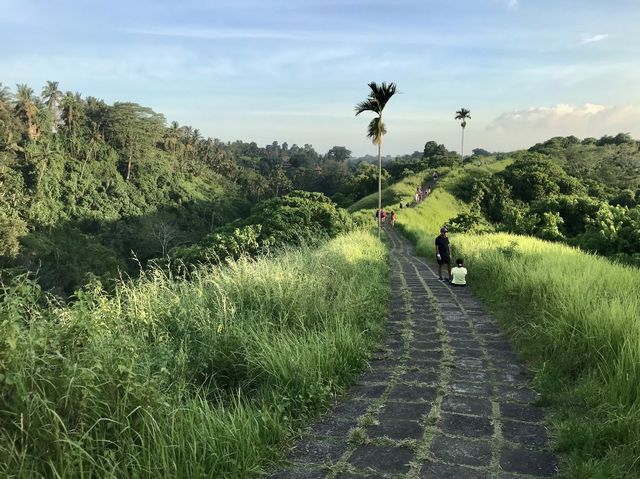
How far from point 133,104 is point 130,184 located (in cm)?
1655

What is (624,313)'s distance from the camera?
434 centimetres

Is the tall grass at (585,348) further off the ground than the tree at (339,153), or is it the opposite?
the tree at (339,153)

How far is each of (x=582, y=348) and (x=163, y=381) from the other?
3.71m

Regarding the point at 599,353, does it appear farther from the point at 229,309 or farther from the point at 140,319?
the point at 140,319

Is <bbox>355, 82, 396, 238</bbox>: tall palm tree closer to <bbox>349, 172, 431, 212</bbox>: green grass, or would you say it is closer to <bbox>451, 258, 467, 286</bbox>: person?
<bbox>451, 258, 467, 286</bbox>: person

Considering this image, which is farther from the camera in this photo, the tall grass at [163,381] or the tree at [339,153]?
the tree at [339,153]

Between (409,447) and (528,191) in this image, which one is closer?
(409,447)

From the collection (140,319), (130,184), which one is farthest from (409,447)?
(130,184)

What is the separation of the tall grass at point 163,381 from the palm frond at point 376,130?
16.7 metres

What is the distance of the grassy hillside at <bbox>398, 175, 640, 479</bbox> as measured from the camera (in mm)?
2936

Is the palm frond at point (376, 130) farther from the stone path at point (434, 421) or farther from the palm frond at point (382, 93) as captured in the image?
the stone path at point (434, 421)

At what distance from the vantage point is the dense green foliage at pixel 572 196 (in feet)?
50.3

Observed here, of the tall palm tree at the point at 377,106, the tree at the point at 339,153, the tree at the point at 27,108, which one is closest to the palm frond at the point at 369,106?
the tall palm tree at the point at 377,106

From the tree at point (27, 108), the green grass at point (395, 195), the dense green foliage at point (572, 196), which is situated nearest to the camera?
the dense green foliage at point (572, 196)
